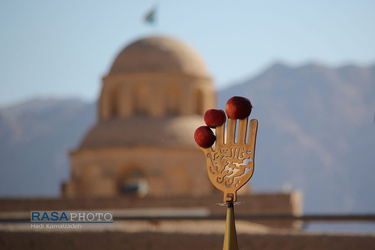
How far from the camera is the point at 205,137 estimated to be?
8.01m

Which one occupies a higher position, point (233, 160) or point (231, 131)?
point (231, 131)

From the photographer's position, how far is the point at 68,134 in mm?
100125

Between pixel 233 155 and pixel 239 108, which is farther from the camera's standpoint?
pixel 233 155

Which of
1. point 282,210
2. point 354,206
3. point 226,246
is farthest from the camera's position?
point 354,206

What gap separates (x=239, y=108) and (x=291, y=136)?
93.8 m

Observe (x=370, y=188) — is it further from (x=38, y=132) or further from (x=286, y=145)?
(x=38, y=132)

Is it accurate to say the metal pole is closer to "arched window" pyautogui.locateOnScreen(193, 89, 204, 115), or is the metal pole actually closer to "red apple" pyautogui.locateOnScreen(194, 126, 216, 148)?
"red apple" pyautogui.locateOnScreen(194, 126, 216, 148)

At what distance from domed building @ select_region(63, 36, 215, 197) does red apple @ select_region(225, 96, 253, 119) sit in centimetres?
2215

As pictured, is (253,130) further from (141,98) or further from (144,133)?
(141,98)

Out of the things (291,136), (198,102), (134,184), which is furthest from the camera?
(291,136)

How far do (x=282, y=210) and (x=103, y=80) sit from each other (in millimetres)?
11113

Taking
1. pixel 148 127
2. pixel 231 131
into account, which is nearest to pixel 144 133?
pixel 148 127

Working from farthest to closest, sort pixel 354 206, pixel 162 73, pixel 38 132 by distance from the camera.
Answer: pixel 38 132
pixel 354 206
pixel 162 73

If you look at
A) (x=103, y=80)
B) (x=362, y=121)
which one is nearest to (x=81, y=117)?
(x=362, y=121)
